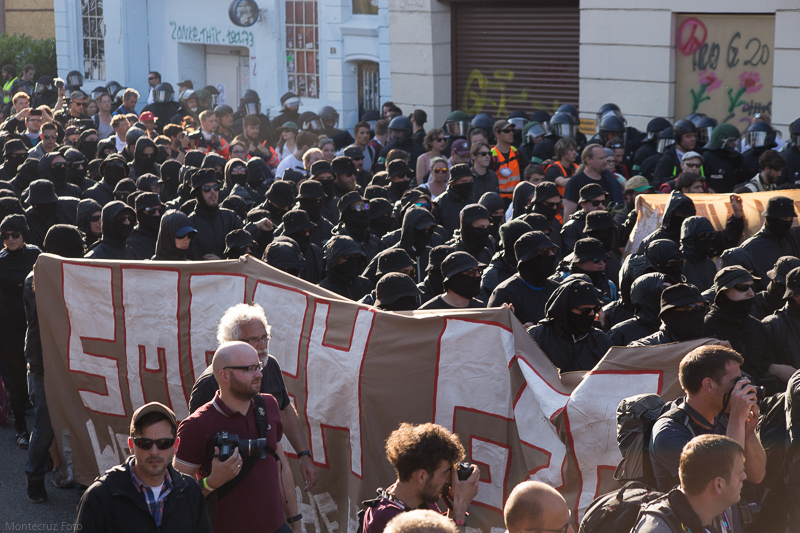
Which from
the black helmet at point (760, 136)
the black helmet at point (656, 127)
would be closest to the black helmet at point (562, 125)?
the black helmet at point (656, 127)

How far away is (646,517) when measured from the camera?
141 inches

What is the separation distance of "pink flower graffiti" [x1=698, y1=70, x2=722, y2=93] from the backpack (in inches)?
497

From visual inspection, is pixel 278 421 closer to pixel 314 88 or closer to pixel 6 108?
pixel 314 88

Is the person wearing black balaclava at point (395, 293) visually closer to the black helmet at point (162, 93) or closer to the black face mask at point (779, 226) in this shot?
the black face mask at point (779, 226)

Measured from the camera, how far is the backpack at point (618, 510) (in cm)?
370

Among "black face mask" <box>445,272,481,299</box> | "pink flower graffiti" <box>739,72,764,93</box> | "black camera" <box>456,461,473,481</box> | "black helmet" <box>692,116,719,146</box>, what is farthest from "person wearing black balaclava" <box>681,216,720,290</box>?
"pink flower graffiti" <box>739,72,764,93</box>

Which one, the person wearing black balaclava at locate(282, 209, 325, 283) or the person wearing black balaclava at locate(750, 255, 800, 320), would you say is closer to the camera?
the person wearing black balaclava at locate(750, 255, 800, 320)

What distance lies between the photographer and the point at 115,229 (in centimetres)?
848

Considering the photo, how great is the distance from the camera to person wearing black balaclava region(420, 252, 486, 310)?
21.1 ft

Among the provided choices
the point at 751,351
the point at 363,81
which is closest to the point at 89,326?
the point at 751,351

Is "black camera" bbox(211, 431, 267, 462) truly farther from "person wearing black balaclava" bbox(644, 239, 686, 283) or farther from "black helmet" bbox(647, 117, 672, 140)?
A: "black helmet" bbox(647, 117, 672, 140)

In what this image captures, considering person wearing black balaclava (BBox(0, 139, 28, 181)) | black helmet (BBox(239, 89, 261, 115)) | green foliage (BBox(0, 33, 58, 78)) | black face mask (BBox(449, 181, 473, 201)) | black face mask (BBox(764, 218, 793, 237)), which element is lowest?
black face mask (BBox(764, 218, 793, 237))

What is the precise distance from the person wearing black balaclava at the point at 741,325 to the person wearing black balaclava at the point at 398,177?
576 cm

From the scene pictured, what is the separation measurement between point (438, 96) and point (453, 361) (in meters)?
14.5
